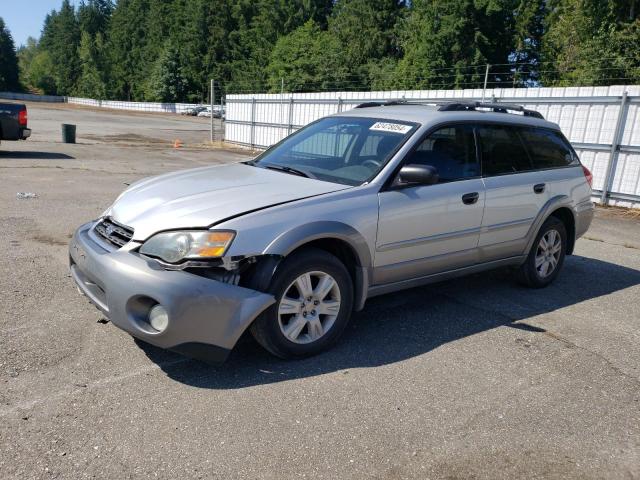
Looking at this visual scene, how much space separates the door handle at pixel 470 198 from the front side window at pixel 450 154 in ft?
0.52

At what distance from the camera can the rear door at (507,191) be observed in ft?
15.6

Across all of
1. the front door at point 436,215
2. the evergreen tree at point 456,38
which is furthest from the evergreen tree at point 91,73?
the front door at point 436,215

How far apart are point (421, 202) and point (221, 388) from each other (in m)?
2.03

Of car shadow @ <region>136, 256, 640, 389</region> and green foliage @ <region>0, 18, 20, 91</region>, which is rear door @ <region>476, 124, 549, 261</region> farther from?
green foliage @ <region>0, 18, 20, 91</region>

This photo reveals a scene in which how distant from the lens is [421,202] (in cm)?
414

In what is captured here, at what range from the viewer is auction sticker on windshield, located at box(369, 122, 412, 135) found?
14.1 feet

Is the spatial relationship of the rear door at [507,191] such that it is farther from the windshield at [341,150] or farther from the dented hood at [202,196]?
the dented hood at [202,196]

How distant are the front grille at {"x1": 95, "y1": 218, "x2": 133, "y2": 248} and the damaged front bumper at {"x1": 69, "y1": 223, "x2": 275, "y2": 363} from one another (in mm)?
205

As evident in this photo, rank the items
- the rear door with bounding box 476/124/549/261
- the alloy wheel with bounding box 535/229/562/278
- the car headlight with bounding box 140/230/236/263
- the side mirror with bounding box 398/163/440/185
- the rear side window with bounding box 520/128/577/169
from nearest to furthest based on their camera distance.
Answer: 1. the car headlight with bounding box 140/230/236/263
2. the side mirror with bounding box 398/163/440/185
3. the rear door with bounding box 476/124/549/261
4. the rear side window with bounding box 520/128/577/169
5. the alloy wheel with bounding box 535/229/562/278

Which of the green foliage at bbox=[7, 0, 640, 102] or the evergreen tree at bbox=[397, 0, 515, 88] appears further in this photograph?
the evergreen tree at bbox=[397, 0, 515, 88]

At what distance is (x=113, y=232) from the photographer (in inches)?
144

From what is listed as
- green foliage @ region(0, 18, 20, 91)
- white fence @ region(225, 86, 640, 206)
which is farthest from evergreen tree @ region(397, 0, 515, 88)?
green foliage @ region(0, 18, 20, 91)

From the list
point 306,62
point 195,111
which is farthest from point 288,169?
point 195,111

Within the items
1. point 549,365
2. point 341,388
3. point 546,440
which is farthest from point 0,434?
point 549,365
